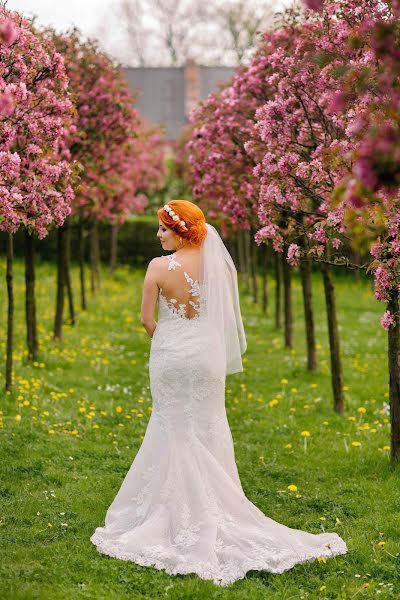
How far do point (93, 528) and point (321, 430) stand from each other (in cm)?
404

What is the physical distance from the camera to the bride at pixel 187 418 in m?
6.54

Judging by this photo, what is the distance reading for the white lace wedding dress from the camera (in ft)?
20.6

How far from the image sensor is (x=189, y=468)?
6.68 m

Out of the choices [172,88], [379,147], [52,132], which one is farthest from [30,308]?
[172,88]

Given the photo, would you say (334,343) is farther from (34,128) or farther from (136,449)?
(34,128)

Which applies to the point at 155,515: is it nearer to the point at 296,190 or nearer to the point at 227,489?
the point at 227,489

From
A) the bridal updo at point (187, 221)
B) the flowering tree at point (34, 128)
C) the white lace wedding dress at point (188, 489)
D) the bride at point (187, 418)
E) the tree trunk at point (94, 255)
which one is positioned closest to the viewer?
the white lace wedding dress at point (188, 489)

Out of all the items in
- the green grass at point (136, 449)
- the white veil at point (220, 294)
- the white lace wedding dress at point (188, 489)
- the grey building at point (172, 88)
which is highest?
the grey building at point (172, 88)

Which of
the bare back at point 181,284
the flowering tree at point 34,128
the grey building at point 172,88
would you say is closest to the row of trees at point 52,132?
the flowering tree at point 34,128

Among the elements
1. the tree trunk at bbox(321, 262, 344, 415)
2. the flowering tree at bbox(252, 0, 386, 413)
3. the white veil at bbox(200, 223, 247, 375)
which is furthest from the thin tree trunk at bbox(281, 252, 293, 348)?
the white veil at bbox(200, 223, 247, 375)

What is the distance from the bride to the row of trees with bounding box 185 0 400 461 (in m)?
1.20

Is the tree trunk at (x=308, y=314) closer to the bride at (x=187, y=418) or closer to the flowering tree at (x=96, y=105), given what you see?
the flowering tree at (x=96, y=105)

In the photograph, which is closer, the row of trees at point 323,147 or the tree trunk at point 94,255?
the row of trees at point 323,147

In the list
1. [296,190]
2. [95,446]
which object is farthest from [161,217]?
[95,446]
